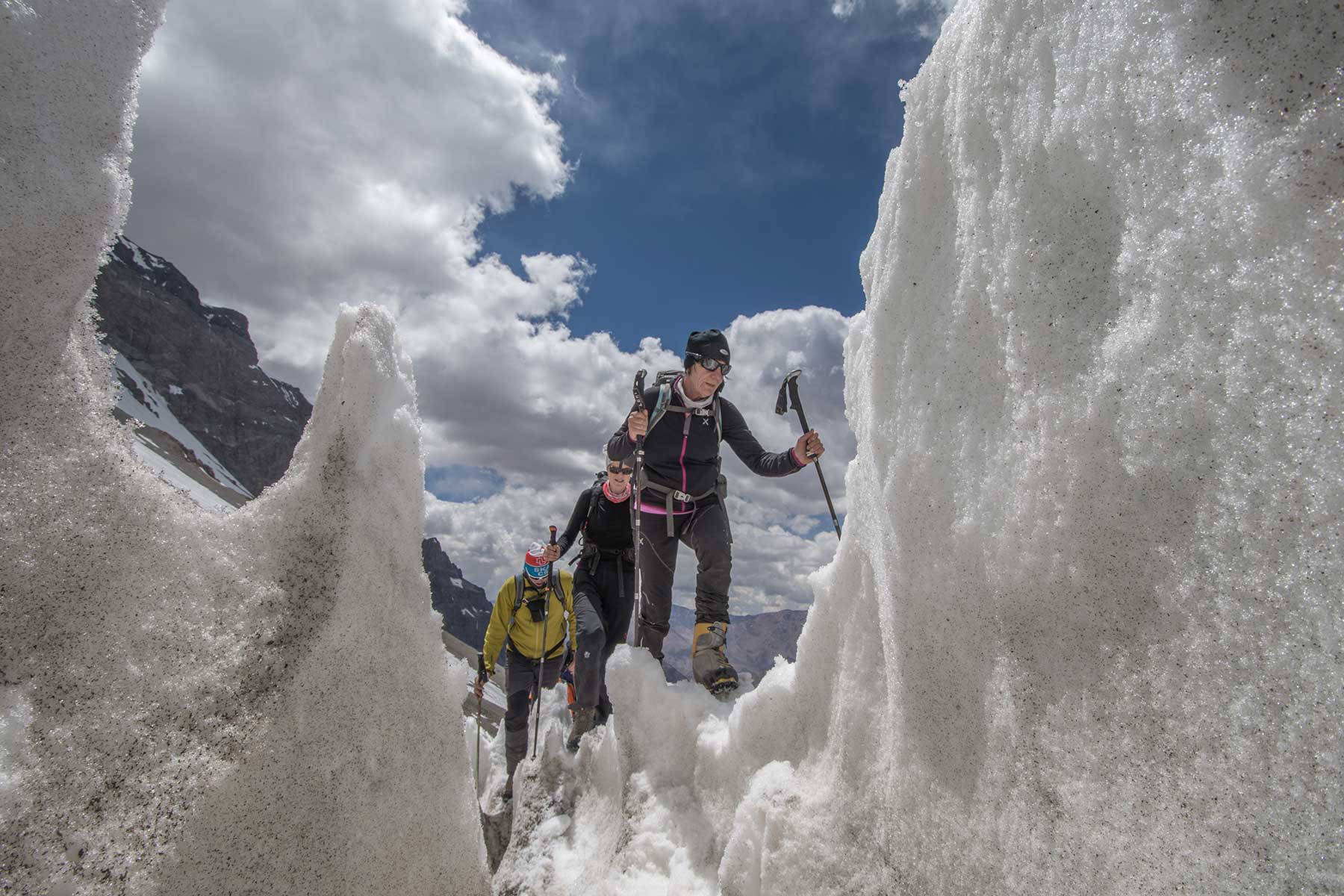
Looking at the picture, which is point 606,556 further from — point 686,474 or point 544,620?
point 686,474

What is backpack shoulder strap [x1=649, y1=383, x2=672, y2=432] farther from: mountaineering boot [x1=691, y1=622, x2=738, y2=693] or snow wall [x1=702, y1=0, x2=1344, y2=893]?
snow wall [x1=702, y1=0, x2=1344, y2=893]

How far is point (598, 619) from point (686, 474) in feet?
7.49

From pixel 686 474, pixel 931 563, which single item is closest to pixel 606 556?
pixel 686 474

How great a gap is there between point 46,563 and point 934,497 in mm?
4307

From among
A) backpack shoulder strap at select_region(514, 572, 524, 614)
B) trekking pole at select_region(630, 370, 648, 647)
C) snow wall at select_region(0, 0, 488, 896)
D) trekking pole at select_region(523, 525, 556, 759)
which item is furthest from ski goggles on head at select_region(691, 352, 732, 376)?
backpack shoulder strap at select_region(514, 572, 524, 614)

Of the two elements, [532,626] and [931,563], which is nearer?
[931,563]

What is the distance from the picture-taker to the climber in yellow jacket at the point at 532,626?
10062mm

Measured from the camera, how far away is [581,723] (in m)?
7.29

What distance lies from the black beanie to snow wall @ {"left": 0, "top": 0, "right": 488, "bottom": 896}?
337 cm

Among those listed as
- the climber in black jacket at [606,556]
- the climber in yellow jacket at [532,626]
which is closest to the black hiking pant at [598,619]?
the climber in black jacket at [606,556]

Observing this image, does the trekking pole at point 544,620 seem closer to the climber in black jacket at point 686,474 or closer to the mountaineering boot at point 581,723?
the mountaineering boot at point 581,723

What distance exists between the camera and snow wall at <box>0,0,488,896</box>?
3064 mm

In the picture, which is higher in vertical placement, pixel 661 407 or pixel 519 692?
pixel 661 407

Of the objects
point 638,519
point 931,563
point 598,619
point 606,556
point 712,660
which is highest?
point 638,519
